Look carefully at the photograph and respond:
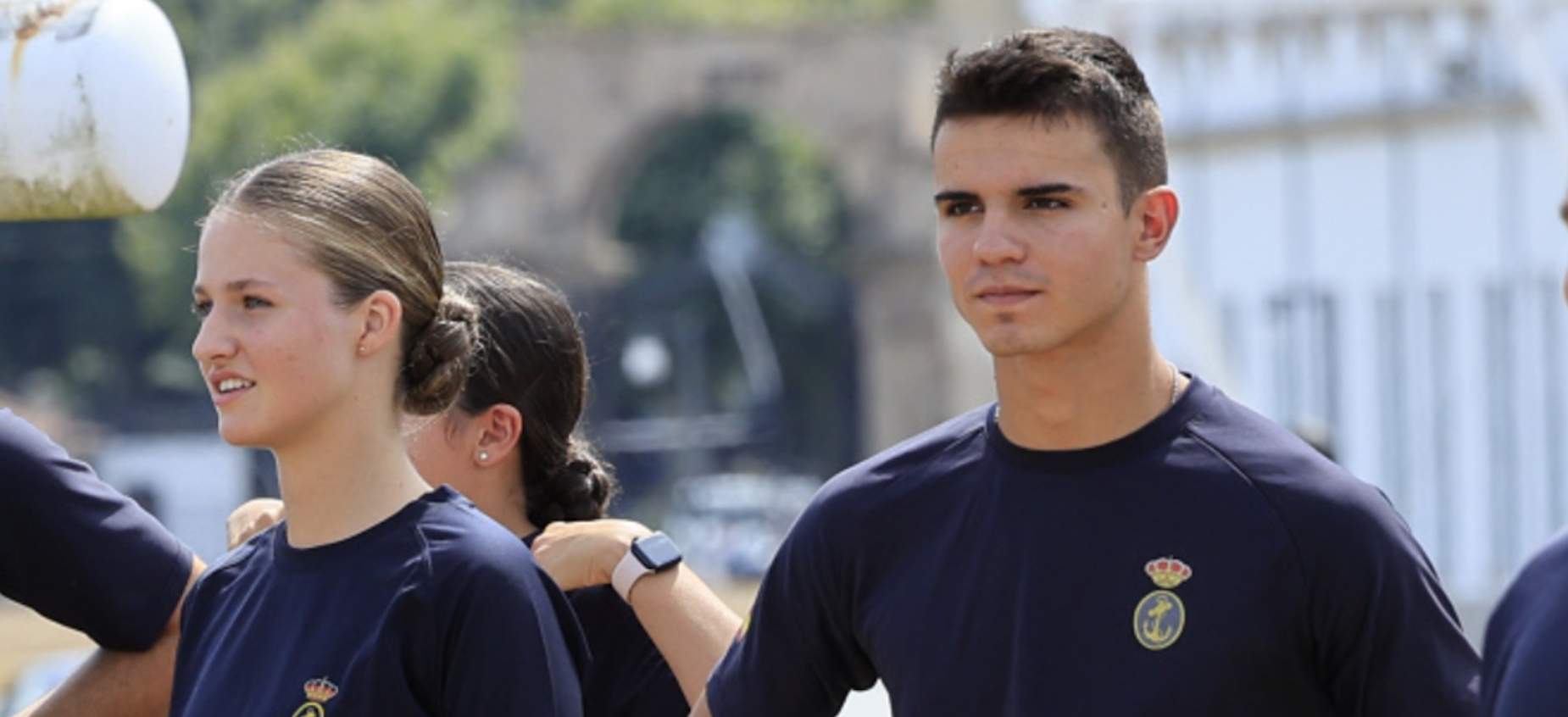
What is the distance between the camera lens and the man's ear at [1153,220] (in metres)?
3.03

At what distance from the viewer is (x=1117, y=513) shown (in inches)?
116

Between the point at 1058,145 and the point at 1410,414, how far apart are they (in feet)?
39.3

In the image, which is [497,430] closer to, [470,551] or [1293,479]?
[470,551]

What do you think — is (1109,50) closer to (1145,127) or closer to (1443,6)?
(1145,127)

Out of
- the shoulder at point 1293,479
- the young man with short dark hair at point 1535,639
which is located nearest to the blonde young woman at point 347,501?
the shoulder at point 1293,479

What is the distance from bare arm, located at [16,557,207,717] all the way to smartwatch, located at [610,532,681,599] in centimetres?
52

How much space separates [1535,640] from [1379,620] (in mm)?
398

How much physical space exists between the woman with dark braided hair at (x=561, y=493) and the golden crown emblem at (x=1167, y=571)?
68cm

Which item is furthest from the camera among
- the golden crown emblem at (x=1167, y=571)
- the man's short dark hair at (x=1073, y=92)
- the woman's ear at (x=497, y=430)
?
the woman's ear at (x=497, y=430)

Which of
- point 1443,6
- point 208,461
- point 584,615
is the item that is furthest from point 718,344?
point 584,615

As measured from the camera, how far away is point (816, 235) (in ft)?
203

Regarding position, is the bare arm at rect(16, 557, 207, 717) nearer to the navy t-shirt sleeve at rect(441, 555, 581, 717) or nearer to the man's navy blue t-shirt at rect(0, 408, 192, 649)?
the man's navy blue t-shirt at rect(0, 408, 192, 649)

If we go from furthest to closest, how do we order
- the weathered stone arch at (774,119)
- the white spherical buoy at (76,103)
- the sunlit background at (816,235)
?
1. the weathered stone arch at (774,119)
2. the sunlit background at (816,235)
3. the white spherical buoy at (76,103)

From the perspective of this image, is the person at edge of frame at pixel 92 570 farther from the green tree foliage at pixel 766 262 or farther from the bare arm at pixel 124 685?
the green tree foliage at pixel 766 262
